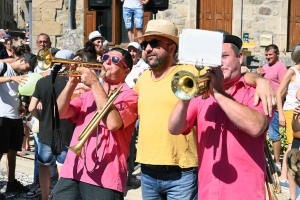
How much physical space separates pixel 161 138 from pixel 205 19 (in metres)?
10.2

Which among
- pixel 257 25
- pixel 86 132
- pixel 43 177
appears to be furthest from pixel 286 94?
pixel 257 25

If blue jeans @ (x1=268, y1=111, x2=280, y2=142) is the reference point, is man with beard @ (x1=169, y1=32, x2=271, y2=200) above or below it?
above

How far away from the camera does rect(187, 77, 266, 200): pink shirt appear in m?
3.39

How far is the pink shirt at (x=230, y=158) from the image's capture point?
339 cm

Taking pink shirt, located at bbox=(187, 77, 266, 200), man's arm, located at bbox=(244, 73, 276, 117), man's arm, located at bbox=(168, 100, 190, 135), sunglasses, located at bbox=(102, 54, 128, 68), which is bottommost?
pink shirt, located at bbox=(187, 77, 266, 200)

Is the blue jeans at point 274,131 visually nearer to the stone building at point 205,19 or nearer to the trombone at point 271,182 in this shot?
the trombone at point 271,182

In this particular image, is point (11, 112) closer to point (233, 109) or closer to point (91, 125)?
point (91, 125)

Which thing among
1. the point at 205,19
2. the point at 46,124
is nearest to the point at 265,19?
the point at 205,19

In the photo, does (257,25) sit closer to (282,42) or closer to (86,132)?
(282,42)

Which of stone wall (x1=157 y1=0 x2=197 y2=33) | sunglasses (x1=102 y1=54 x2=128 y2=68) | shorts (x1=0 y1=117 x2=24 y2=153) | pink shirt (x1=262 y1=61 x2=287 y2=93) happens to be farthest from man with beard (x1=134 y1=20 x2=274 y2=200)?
stone wall (x1=157 y1=0 x2=197 y2=33)

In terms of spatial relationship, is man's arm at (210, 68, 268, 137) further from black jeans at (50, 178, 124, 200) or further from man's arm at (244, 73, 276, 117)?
black jeans at (50, 178, 124, 200)

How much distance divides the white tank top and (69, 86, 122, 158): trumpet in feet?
10.7

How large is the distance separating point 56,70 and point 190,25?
9623 mm

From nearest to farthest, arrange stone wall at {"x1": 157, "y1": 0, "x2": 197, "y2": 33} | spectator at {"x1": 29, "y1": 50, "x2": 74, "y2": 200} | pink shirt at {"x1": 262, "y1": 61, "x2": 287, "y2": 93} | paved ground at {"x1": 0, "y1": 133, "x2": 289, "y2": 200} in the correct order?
spectator at {"x1": 29, "y1": 50, "x2": 74, "y2": 200}, paved ground at {"x1": 0, "y1": 133, "x2": 289, "y2": 200}, pink shirt at {"x1": 262, "y1": 61, "x2": 287, "y2": 93}, stone wall at {"x1": 157, "y1": 0, "x2": 197, "y2": 33}
